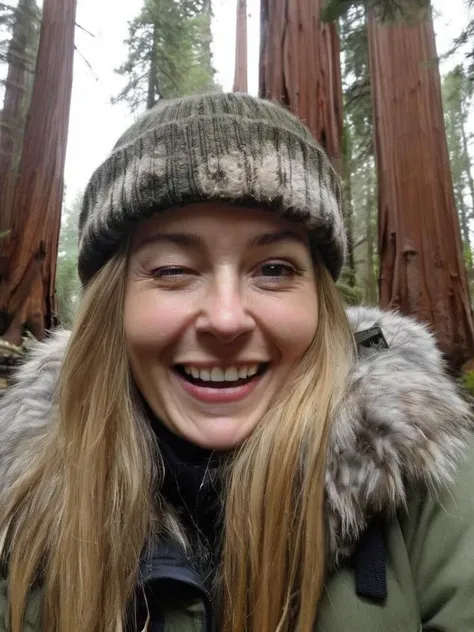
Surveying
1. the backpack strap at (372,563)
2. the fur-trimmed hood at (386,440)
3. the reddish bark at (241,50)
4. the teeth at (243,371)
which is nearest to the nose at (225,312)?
the teeth at (243,371)

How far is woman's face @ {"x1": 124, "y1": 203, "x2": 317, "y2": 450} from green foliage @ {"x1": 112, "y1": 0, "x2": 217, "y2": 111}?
991 centimetres

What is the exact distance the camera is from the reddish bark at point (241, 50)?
38.7ft

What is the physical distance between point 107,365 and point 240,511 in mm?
593

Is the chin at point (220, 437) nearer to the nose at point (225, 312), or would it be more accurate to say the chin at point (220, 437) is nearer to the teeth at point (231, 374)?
the teeth at point (231, 374)

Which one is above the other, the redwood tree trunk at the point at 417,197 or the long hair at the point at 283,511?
the redwood tree trunk at the point at 417,197

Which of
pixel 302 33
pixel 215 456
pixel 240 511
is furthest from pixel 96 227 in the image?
pixel 302 33

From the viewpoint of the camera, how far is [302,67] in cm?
419

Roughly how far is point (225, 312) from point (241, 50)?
40.5 feet

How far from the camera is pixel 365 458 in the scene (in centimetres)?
121

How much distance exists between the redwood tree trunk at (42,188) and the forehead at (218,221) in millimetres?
4059

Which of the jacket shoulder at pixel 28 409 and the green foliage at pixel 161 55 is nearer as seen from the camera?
the jacket shoulder at pixel 28 409

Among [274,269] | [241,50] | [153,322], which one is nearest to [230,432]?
[153,322]

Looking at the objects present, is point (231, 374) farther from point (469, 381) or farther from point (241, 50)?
point (241, 50)

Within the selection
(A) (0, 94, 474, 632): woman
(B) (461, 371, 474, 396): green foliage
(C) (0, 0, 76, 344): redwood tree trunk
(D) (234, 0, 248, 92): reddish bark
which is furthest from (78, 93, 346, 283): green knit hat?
(D) (234, 0, 248, 92): reddish bark
